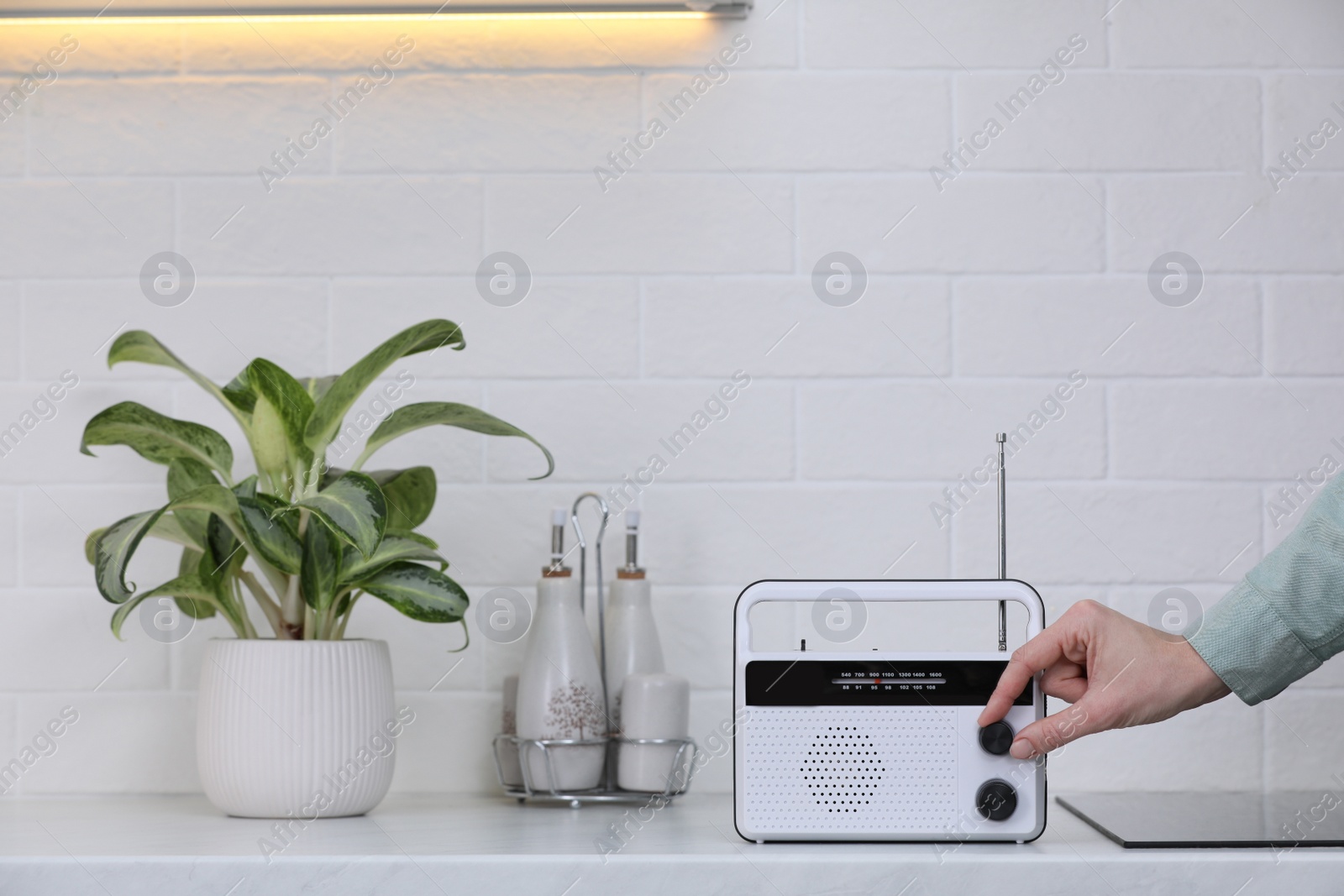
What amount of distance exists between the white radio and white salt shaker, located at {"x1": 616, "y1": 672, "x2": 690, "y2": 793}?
0.19 meters

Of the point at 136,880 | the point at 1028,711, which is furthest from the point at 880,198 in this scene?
the point at 136,880

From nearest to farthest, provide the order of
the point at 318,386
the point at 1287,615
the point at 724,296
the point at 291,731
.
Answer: the point at 1287,615
the point at 291,731
the point at 318,386
the point at 724,296

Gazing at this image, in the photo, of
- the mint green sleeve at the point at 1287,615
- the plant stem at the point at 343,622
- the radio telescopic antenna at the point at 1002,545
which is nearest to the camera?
the mint green sleeve at the point at 1287,615

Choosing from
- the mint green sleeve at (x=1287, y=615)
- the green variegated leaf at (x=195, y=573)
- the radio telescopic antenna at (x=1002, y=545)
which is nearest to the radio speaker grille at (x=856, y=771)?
the radio telescopic antenna at (x=1002, y=545)

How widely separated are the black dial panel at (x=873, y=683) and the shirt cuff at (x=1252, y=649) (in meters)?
0.16

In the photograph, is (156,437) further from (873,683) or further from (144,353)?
(873,683)

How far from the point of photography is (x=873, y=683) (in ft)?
3.10

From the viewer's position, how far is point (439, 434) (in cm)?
132

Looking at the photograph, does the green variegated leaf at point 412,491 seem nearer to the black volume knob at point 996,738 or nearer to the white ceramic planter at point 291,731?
the white ceramic planter at point 291,731

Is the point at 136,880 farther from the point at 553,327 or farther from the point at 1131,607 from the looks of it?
the point at 1131,607

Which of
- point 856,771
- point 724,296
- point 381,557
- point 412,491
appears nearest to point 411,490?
point 412,491

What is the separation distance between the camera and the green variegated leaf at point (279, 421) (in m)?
1.06

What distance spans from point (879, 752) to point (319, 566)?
523 mm

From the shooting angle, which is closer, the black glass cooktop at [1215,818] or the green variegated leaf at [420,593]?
the black glass cooktop at [1215,818]
